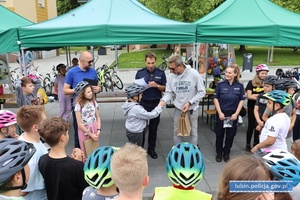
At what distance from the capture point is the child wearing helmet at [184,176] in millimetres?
Result: 2072

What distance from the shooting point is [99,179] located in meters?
2.12

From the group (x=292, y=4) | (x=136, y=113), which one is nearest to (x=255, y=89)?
(x=136, y=113)

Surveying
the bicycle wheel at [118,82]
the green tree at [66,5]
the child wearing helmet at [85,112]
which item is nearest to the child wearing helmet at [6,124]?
the child wearing helmet at [85,112]

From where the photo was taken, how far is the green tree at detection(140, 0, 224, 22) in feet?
90.0

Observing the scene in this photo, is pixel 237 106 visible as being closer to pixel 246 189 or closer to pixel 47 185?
pixel 47 185

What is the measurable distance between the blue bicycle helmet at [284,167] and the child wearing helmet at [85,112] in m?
3.15

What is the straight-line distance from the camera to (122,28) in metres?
5.43

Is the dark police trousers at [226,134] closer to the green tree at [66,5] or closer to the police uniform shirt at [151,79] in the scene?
the police uniform shirt at [151,79]

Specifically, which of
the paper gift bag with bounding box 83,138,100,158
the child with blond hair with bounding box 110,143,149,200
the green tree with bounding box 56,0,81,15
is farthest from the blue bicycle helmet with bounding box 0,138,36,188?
the green tree with bounding box 56,0,81,15

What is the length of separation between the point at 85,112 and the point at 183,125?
1.88 metres

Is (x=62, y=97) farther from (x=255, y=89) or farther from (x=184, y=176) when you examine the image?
(x=184, y=176)

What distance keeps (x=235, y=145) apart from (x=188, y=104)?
2.09 m

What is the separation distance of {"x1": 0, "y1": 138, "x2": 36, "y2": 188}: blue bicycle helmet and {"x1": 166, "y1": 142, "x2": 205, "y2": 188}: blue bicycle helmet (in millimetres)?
1081

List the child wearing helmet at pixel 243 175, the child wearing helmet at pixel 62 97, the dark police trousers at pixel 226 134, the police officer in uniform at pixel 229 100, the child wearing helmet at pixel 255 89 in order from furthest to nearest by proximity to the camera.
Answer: the child wearing helmet at pixel 62 97, the child wearing helmet at pixel 255 89, the dark police trousers at pixel 226 134, the police officer in uniform at pixel 229 100, the child wearing helmet at pixel 243 175
